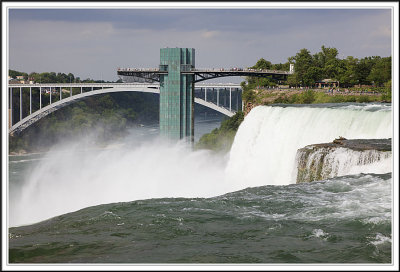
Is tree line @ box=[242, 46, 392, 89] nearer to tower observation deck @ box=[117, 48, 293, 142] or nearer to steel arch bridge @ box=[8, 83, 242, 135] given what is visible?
steel arch bridge @ box=[8, 83, 242, 135]

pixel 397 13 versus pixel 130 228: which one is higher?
pixel 397 13

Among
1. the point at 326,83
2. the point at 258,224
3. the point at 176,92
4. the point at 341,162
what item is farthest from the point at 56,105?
the point at 258,224

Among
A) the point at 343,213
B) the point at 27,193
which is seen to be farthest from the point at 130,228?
the point at 27,193

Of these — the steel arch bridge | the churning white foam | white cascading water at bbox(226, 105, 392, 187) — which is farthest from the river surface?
the steel arch bridge

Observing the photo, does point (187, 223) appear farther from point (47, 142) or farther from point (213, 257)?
point (47, 142)

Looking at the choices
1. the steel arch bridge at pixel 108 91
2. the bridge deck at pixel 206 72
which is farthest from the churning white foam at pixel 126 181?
the steel arch bridge at pixel 108 91

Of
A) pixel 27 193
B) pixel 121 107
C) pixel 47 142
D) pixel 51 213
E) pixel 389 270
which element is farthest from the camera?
pixel 121 107

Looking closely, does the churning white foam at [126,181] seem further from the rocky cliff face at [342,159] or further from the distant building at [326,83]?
the distant building at [326,83]
